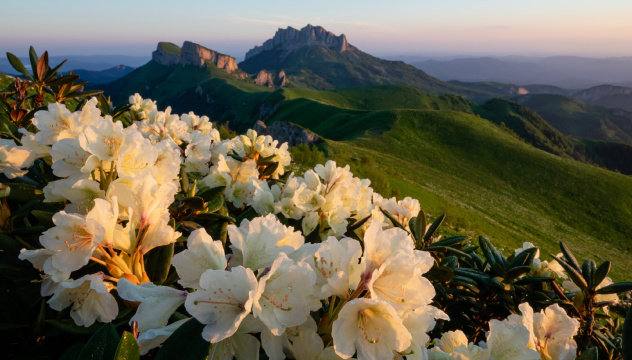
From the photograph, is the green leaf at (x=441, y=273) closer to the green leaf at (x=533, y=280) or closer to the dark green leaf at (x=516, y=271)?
the dark green leaf at (x=516, y=271)

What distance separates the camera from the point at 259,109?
87.1 m

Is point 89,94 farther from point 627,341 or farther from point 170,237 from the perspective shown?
point 627,341

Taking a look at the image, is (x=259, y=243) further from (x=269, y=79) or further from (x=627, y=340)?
(x=269, y=79)

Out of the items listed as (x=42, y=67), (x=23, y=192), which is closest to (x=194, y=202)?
(x=23, y=192)

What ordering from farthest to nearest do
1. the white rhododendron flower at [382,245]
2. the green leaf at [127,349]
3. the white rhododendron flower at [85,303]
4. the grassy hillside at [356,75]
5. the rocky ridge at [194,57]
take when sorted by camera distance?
1. the grassy hillside at [356,75]
2. the rocky ridge at [194,57]
3. the white rhododendron flower at [85,303]
4. the white rhododendron flower at [382,245]
5. the green leaf at [127,349]

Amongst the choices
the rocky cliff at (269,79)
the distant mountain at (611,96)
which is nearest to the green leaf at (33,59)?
the rocky cliff at (269,79)

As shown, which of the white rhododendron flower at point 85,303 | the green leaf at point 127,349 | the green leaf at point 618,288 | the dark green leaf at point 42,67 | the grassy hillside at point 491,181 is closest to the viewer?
the green leaf at point 127,349

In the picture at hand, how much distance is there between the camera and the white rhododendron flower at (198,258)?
1.01 meters

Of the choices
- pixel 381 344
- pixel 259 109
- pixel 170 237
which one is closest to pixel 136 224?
pixel 170 237

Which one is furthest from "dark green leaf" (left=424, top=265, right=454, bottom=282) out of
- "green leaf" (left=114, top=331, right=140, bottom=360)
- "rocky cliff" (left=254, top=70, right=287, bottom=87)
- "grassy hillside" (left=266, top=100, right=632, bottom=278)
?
"rocky cliff" (left=254, top=70, right=287, bottom=87)

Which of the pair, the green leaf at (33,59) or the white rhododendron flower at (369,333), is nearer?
the white rhododendron flower at (369,333)

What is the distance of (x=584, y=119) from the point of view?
129m

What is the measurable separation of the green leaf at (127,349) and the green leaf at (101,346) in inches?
7.5

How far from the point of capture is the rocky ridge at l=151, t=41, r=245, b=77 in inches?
5517
